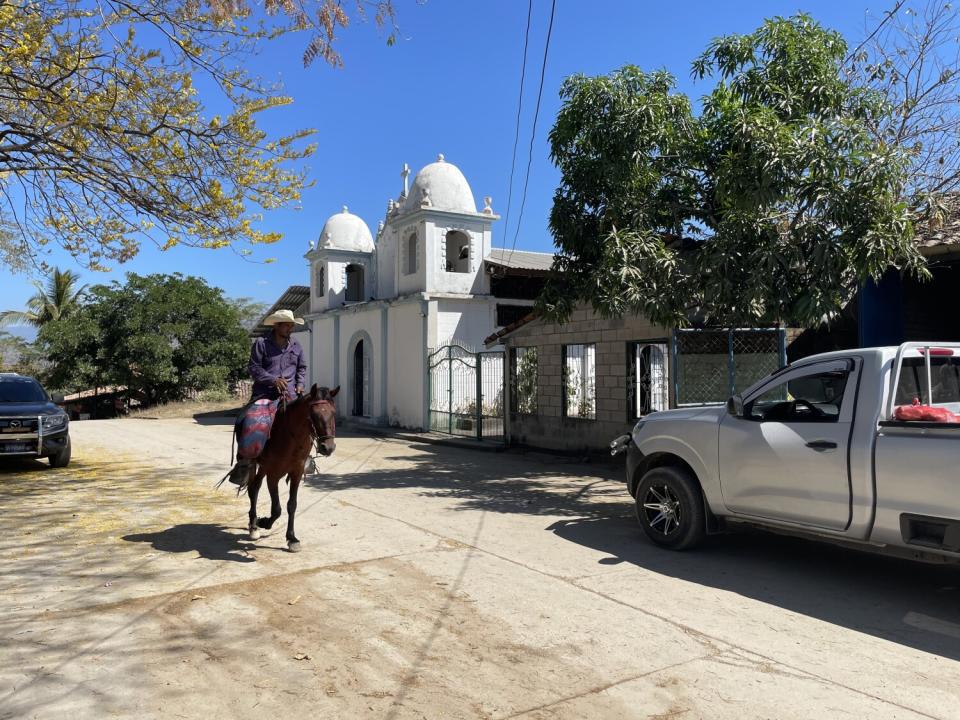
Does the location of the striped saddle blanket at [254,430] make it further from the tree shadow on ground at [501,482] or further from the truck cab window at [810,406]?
the truck cab window at [810,406]

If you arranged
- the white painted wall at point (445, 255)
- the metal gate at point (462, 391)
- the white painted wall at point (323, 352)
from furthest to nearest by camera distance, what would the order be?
the white painted wall at point (323, 352), the white painted wall at point (445, 255), the metal gate at point (462, 391)

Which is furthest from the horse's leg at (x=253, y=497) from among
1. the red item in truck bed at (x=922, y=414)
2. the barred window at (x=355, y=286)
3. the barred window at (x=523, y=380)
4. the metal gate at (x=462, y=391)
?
the barred window at (x=355, y=286)

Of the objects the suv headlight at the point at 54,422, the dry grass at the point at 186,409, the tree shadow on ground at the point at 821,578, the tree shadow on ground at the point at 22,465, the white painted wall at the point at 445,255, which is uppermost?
the white painted wall at the point at 445,255

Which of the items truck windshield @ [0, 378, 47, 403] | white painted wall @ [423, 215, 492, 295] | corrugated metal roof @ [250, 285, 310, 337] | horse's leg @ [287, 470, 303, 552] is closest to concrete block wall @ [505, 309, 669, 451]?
white painted wall @ [423, 215, 492, 295]

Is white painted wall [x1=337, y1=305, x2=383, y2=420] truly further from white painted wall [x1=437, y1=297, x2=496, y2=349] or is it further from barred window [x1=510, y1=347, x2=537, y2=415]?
barred window [x1=510, y1=347, x2=537, y2=415]

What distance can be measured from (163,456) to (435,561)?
10033 mm

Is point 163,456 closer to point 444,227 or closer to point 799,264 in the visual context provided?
point 444,227

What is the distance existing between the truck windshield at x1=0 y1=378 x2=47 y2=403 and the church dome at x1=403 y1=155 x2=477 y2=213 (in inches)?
461

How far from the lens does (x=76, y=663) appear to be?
404cm

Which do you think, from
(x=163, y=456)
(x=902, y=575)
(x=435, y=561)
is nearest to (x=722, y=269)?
(x=902, y=575)

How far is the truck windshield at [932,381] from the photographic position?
5543mm

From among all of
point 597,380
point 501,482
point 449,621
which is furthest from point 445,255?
point 449,621

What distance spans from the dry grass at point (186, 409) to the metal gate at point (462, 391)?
13474 millimetres

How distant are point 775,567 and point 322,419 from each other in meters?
4.17
